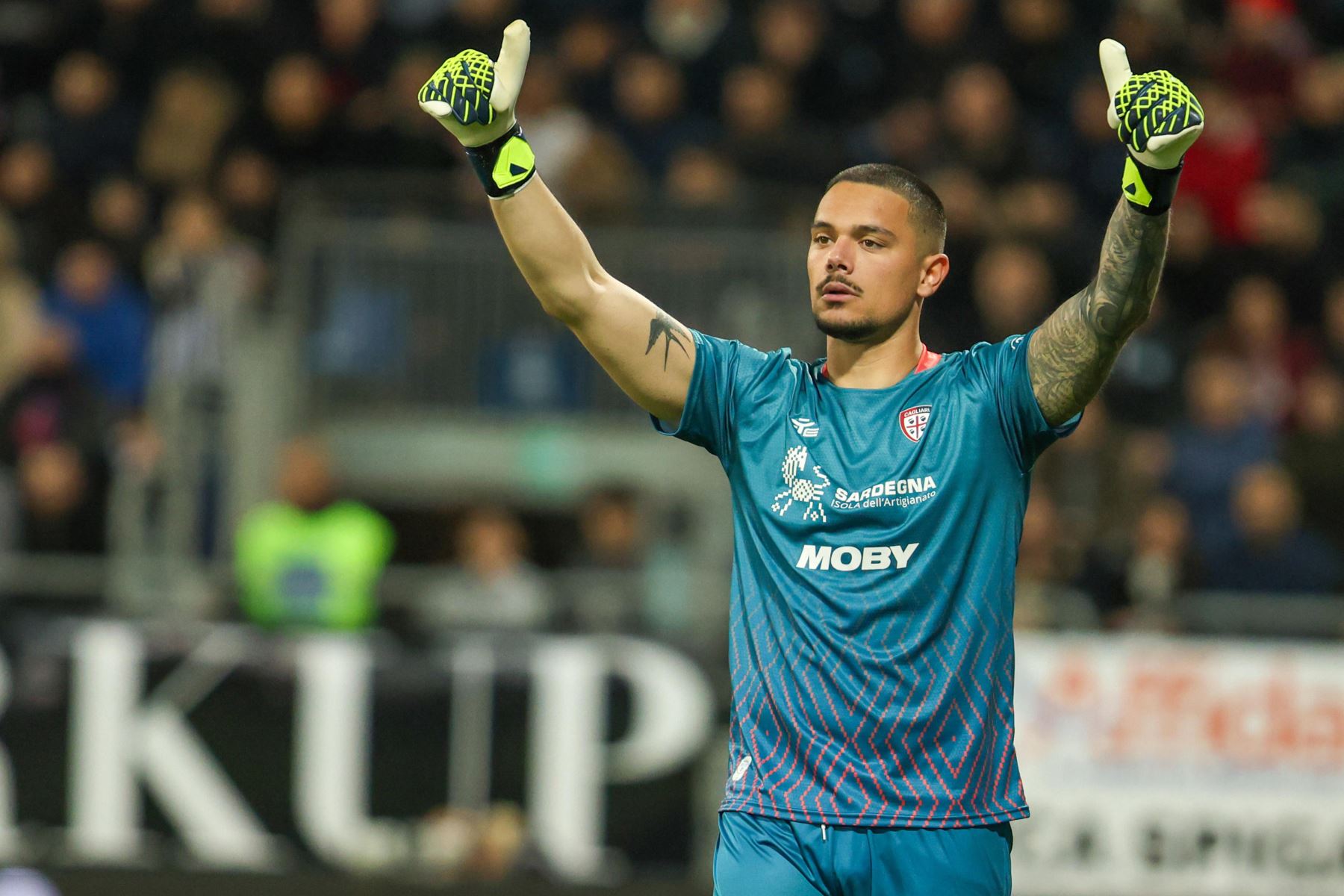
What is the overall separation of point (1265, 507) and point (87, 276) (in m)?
7.14

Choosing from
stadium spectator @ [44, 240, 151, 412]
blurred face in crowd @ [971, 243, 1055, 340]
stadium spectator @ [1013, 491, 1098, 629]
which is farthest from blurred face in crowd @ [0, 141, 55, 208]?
stadium spectator @ [1013, 491, 1098, 629]

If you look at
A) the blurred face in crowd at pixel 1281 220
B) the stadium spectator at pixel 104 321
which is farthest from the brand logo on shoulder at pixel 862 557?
the blurred face in crowd at pixel 1281 220

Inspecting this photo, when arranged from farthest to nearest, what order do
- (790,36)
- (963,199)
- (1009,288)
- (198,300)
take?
(790,36), (963,199), (198,300), (1009,288)

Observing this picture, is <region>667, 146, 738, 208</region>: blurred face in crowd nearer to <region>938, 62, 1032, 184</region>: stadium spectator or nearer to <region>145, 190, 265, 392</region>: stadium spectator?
<region>938, 62, 1032, 184</region>: stadium spectator

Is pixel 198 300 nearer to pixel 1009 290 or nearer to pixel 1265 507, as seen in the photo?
pixel 1009 290

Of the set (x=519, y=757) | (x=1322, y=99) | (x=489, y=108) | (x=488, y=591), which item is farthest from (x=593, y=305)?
(x=1322, y=99)

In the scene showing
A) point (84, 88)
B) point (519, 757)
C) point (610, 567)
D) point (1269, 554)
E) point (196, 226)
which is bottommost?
point (519, 757)

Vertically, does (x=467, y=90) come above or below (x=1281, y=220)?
below

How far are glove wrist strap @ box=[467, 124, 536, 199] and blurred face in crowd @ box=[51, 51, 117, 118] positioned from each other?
382 inches

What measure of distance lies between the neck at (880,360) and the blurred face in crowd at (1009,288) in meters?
6.57

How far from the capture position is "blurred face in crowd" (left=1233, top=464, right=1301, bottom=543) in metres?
10.7

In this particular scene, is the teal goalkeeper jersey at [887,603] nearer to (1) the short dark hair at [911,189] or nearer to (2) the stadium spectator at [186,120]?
(1) the short dark hair at [911,189]

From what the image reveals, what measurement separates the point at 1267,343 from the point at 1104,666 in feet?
10.6

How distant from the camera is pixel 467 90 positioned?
15.3 ft
